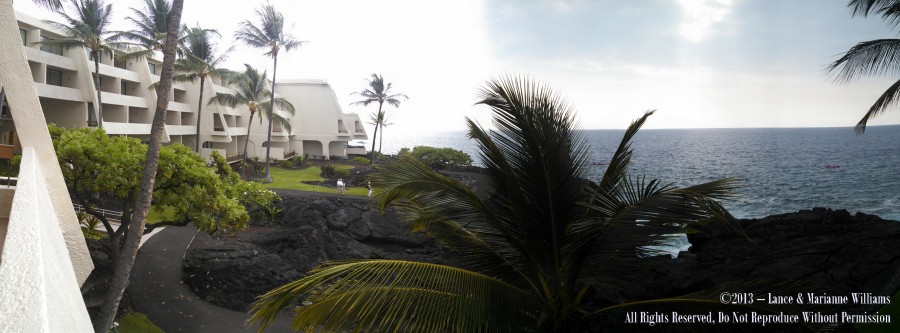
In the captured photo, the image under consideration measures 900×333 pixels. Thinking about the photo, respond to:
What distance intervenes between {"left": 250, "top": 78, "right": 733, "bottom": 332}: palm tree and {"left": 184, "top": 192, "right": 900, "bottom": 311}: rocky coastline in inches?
36.7

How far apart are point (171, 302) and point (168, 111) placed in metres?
23.4

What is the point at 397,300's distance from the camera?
16.5 ft

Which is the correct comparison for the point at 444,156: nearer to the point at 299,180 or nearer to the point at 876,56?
the point at 299,180

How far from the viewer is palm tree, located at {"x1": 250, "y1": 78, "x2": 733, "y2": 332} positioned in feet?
16.1

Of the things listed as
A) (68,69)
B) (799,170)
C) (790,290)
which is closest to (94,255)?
(68,69)

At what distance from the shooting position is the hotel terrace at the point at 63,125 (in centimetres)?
280

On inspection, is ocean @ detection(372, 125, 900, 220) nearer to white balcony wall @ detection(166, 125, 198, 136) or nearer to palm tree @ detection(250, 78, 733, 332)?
palm tree @ detection(250, 78, 733, 332)

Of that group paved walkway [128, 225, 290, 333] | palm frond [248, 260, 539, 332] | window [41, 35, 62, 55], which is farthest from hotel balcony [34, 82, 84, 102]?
palm frond [248, 260, 539, 332]

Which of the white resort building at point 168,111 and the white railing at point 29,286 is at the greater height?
the white resort building at point 168,111

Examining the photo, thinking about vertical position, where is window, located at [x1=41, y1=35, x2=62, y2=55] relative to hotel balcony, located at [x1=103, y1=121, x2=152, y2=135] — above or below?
above

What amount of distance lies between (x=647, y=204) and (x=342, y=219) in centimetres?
2179

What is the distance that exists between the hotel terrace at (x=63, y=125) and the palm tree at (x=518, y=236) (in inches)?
76.9

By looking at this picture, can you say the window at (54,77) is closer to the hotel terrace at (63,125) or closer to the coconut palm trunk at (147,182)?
the hotel terrace at (63,125)

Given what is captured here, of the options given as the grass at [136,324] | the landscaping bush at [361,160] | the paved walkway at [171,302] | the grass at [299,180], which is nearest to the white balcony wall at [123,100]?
the grass at [299,180]
